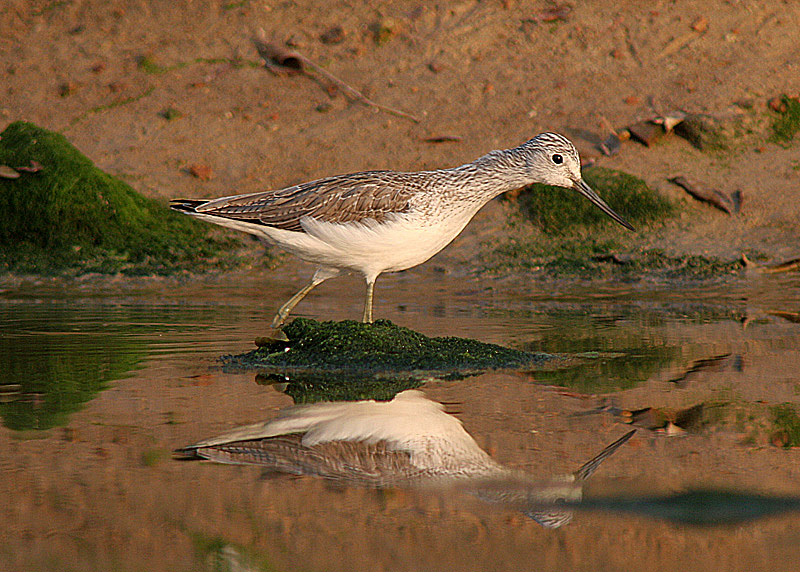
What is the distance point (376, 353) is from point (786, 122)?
338 inches

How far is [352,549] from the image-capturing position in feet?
12.6

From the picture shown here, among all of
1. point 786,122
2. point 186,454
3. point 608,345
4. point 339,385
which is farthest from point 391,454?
point 786,122

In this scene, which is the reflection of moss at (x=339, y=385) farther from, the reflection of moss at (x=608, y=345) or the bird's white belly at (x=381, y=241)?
the bird's white belly at (x=381, y=241)

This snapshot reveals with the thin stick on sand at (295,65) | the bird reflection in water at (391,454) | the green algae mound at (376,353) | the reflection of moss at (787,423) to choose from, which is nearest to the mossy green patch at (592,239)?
the thin stick on sand at (295,65)

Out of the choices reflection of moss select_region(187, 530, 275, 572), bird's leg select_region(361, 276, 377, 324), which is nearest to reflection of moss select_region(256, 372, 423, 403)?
bird's leg select_region(361, 276, 377, 324)

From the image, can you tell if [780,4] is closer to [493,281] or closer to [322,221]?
[493,281]

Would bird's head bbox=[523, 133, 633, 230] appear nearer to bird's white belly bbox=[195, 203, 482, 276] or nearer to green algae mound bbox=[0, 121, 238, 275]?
bird's white belly bbox=[195, 203, 482, 276]

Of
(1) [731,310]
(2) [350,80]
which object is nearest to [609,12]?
(2) [350,80]

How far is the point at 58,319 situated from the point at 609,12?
935 centimetres

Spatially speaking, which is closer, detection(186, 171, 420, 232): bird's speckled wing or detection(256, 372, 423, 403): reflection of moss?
detection(256, 372, 423, 403): reflection of moss

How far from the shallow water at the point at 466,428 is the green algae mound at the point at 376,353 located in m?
0.30

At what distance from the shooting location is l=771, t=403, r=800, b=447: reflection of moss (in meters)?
5.22

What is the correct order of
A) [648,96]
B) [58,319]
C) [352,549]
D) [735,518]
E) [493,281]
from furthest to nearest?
[648,96]
[493,281]
[58,319]
[735,518]
[352,549]

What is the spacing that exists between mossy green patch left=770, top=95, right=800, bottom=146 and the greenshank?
6.40 metres
